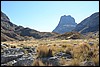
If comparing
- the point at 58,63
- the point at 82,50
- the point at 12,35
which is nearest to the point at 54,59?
the point at 58,63

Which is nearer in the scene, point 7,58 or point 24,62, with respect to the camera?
point 24,62

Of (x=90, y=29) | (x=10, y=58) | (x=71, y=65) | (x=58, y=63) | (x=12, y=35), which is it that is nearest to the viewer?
(x=71, y=65)

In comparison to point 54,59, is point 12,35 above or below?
below

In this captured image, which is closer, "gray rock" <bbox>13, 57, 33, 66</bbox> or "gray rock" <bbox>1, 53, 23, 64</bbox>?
"gray rock" <bbox>13, 57, 33, 66</bbox>

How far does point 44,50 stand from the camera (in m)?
13.6

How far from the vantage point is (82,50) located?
14938 millimetres

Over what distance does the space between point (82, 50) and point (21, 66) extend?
4.70 meters

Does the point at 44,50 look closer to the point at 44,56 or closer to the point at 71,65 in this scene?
the point at 44,56

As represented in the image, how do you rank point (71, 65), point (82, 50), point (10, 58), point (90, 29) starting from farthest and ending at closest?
point (90, 29) < point (82, 50) < point (10, 58) < point (71, 65)

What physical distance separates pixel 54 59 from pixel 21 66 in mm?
1722

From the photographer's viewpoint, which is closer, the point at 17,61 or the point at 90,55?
the point at 17,61

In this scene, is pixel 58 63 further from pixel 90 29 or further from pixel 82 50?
pixel 90 29

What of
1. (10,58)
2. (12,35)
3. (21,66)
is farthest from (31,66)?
(12,35)

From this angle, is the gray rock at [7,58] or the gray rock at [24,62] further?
the gray rock at [7,58]
